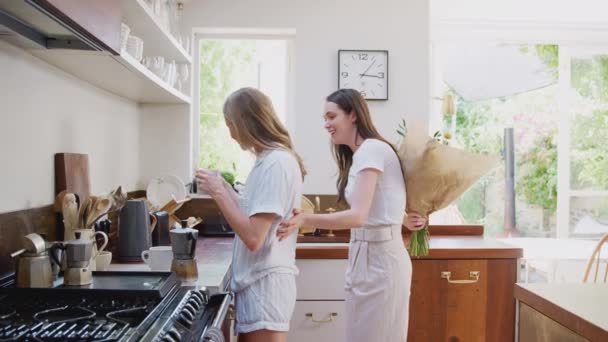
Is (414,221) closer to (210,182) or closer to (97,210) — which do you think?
(210,182)

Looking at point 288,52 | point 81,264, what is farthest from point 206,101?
point 81,264

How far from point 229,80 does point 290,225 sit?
1971 mm

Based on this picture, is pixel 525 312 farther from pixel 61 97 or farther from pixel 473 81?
pixel 473 81

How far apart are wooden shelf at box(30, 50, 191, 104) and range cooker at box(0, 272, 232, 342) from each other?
2.23 feet

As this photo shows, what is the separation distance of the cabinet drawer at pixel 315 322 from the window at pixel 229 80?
108 centimetres

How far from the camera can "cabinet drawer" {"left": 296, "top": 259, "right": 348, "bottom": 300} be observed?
8.56 feet

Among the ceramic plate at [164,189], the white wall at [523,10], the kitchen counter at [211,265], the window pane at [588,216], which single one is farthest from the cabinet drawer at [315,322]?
the window pane at [588,216]

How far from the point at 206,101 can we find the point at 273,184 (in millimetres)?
1976

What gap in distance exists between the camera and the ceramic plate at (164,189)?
2.94m

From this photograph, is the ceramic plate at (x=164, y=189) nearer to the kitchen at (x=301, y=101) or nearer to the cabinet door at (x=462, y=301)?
the kitchen at (x=301, y=101)

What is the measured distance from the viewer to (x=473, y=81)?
4.14 metres

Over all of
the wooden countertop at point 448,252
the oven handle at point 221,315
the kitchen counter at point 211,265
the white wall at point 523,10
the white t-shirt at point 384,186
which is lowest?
the wooden countertop at point 448,252

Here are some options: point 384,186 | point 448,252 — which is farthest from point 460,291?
point 384,186

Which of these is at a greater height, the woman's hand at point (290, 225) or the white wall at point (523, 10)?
the white wall at point (523, 10)
